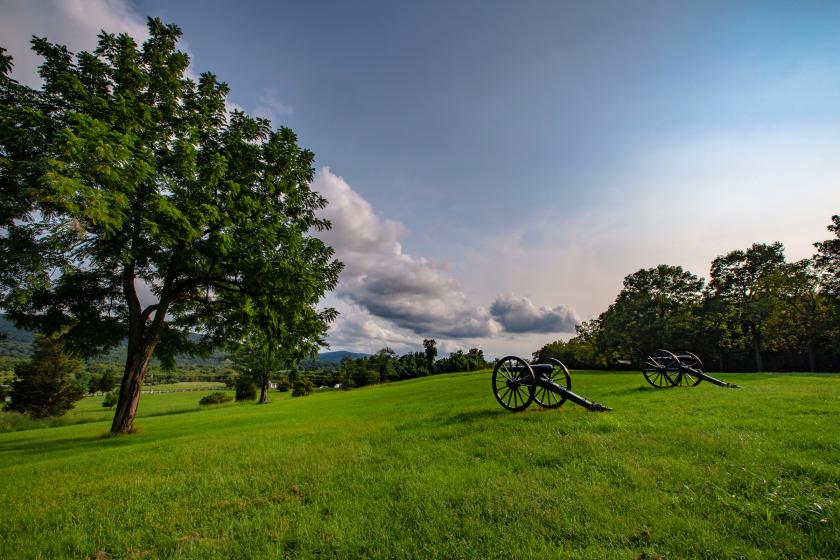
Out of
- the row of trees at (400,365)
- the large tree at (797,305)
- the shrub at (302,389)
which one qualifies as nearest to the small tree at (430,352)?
the row of trees at (400,365)

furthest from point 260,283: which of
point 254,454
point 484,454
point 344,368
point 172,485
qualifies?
point 344,368

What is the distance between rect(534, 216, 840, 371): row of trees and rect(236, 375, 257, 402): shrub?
49.4m

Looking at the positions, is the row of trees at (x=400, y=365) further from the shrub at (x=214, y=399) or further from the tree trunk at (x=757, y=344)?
the tree trunk at (x=757, y=344)

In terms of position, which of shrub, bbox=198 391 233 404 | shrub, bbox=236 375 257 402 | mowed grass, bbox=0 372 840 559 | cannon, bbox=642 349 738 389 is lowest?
shrub, bbox=198 391 233 404

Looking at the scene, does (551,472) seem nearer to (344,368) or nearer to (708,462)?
(708,462)

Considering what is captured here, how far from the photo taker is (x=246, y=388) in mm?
50125

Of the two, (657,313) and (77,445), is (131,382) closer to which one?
(77,445)

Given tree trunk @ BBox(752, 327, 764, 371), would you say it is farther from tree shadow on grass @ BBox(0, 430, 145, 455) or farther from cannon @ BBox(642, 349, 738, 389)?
tree shadow on grass @ BBox(0, 430, 145, 455)

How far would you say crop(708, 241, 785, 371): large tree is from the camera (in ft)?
129

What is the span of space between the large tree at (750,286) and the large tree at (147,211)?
48.9 metres

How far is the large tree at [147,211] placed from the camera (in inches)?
405

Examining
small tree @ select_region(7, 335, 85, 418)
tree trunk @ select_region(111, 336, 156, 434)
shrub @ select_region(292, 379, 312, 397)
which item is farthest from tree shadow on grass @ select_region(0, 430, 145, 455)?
small tree @ select_region(7, 335, 85, 418)

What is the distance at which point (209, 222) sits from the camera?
1370 cm

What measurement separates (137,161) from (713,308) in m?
60.8
